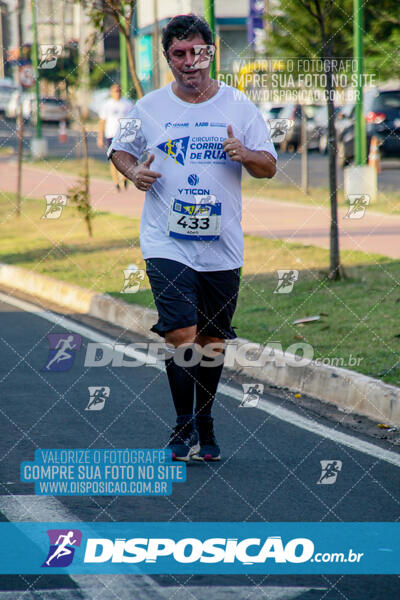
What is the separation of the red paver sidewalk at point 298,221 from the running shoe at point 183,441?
7.16 m

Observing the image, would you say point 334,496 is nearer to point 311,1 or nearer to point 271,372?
point 271,372

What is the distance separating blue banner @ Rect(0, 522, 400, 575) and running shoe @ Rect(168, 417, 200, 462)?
956mm

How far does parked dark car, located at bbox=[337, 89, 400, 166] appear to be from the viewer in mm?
28672

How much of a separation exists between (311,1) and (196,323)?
258 inches

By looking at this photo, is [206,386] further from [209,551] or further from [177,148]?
[209,551]

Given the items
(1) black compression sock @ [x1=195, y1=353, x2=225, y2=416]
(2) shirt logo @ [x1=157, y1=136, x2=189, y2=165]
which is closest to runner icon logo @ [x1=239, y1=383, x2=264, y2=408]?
(1) black compression sock @ [x1=195, y1=353, x2=225, y2=416]

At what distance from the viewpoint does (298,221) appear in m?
16.3

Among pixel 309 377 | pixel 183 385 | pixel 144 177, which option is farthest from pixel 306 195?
pixel 144 177

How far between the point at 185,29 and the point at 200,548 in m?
2.39

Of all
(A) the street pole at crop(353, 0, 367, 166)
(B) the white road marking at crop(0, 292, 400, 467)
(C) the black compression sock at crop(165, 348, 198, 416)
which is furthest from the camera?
(A) the street pole at crop(353, 0, 367, 166)

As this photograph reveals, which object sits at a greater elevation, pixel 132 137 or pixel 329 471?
pixel 132 137

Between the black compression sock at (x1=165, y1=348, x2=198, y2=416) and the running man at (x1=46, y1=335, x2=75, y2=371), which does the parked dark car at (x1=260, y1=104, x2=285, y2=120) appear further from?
the black compression sock at (x1=165, y1=348, x2=198, y2=416)

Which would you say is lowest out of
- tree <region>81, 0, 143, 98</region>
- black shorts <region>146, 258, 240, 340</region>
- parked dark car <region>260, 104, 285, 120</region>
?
parked dark car <region>260, 104, 285, 120</region>

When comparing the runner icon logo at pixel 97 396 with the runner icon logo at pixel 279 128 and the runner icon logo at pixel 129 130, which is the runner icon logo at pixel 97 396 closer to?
the runner icon logo at pixel 129 130
